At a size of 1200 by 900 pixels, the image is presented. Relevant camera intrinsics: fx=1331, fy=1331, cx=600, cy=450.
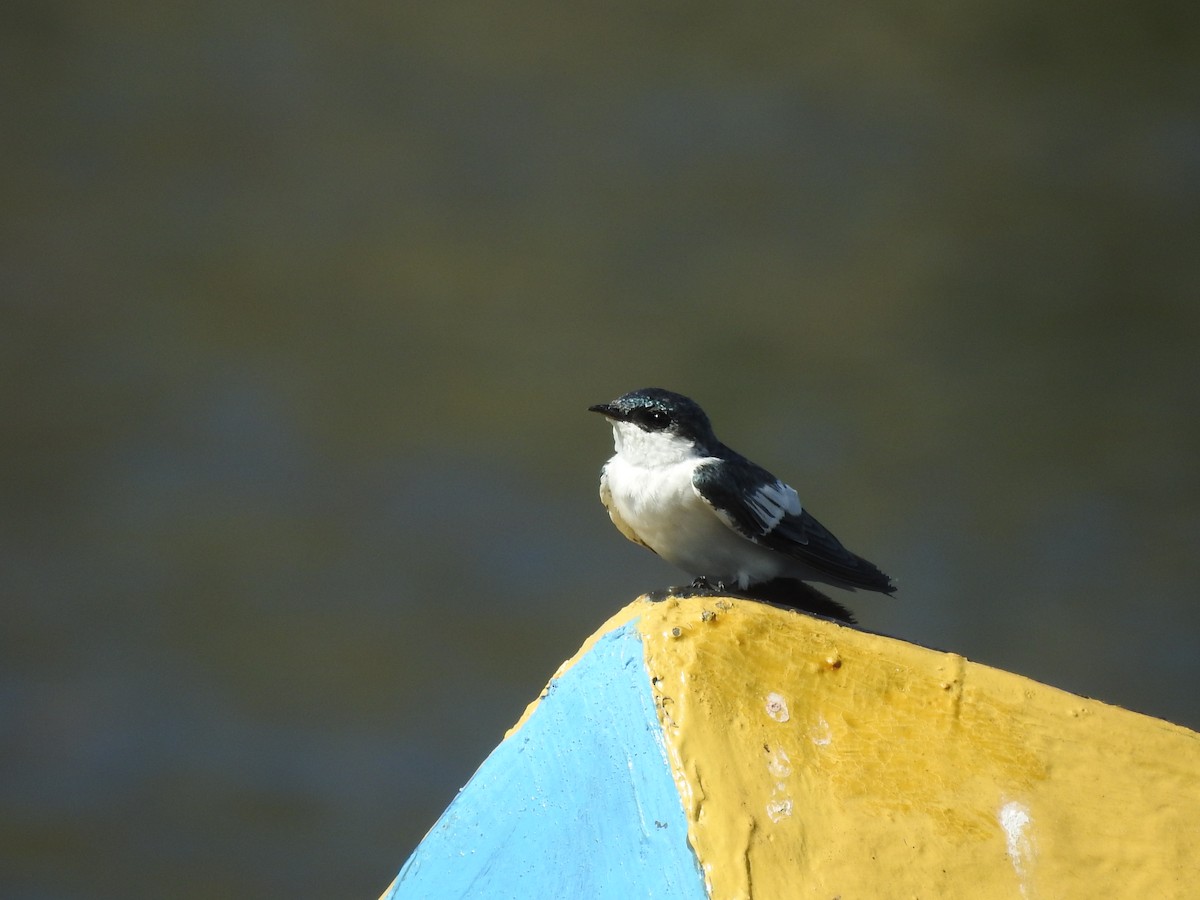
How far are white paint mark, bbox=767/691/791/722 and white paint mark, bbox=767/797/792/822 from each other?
0.28 feet

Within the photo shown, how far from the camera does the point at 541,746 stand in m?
1.36

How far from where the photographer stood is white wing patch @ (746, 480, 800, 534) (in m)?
1.95

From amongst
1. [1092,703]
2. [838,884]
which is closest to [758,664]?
[838,884]

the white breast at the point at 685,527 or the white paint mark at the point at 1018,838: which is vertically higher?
the white breast at the point at 685,527

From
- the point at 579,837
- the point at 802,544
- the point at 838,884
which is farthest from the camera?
the point at 802,544

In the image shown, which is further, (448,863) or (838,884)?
(448,863)

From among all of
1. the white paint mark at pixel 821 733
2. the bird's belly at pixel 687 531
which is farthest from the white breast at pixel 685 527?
the white paint mark at pixel 821 733

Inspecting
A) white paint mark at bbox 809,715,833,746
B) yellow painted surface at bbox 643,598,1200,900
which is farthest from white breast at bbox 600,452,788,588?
white paint mark at bbox 809,715,833,746

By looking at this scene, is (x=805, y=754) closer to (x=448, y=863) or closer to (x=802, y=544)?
(x=448, y=863)

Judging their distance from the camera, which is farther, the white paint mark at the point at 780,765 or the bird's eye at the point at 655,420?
the bird's eye at the point at 655,420

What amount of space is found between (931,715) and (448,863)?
1.66 ft

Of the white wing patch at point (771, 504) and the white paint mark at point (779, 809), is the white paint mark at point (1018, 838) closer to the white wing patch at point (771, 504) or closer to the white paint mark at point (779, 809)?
the white paint mark at point (779, 809)

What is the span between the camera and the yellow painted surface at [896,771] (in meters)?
1.19

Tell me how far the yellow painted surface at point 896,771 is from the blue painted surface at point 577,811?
0.03 metres
